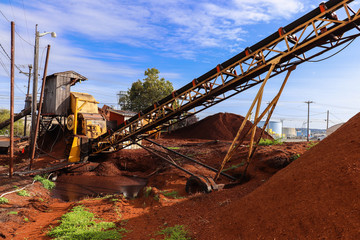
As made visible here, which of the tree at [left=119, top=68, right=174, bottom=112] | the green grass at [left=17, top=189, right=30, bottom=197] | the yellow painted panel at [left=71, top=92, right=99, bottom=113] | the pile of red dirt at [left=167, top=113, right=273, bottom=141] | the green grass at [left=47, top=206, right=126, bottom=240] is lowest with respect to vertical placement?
the green grass at [left=47, top=206, right=126, bottom=240]

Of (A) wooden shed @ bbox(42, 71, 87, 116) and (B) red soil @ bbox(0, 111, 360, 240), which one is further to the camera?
(A) wooden shed @ bbox(42, 71, 87, 116)

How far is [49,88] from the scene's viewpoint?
18312 mm

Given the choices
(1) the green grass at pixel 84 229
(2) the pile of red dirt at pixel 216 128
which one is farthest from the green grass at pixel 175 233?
(2) the pile of red dirt at pixel 216 128

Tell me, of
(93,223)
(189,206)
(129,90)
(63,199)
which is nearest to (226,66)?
(189,206)

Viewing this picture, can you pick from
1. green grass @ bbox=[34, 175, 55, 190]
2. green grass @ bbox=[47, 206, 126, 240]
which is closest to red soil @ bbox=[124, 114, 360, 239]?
green grass @ bbox=[47, 206, 126, 240]

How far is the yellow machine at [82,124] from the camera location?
1562 cm

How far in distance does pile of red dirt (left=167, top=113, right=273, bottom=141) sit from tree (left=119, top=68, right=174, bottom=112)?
7320 mm

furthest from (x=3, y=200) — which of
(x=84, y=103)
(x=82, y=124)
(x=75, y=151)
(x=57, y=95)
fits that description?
(x=57, y=95)

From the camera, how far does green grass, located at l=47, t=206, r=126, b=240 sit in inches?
237

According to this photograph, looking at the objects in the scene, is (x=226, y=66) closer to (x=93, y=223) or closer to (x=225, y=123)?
(x=93, y=223)

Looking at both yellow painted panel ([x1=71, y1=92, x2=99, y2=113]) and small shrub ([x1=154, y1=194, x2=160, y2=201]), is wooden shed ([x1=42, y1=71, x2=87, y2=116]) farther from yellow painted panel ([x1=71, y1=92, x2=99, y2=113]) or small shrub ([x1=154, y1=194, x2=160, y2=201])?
small shrub ([x1=154, y1=194, x2=160, y2=201])

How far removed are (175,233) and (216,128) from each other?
32.1 m

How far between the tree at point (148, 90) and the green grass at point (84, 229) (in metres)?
34.1

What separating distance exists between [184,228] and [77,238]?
2767 millimetres
